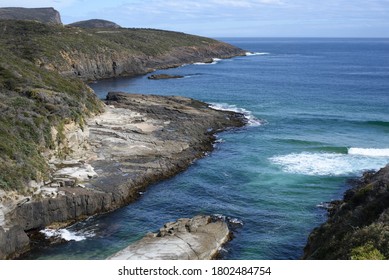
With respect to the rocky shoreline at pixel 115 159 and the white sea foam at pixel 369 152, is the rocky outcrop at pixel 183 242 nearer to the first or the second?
the rocky shoreline at pixel 115 159

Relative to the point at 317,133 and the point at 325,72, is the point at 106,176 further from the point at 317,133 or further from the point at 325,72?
the point at 325,72

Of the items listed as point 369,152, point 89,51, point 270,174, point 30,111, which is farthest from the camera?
point 89,51

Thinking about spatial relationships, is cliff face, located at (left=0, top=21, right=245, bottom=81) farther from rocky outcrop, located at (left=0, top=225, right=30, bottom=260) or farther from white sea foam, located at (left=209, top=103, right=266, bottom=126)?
rocky outcrop, located at (left=0, top=225, right=30, bottom=260)

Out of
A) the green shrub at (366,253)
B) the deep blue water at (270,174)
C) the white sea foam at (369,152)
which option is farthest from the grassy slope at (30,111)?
the white sea foam at (369,152)

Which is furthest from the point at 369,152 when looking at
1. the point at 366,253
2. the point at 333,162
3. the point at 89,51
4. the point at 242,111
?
the point at 89,51

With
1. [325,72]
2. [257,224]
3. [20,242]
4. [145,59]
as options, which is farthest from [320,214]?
[145,59]

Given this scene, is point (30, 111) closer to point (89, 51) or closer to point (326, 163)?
point (326, 163)

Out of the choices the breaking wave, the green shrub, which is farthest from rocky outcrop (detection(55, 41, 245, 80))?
the green shrub

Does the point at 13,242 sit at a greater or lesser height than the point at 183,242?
lesser
